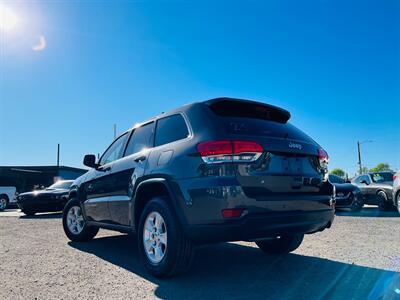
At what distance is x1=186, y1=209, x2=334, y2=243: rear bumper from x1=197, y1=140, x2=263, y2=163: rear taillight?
21.2 inches

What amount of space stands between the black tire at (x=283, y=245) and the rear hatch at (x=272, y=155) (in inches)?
36.3

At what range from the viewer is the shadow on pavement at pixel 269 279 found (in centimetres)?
305

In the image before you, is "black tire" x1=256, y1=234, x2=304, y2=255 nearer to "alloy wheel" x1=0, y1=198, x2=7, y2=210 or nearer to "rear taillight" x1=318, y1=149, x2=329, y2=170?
"rear taillight" x1=318, y1=149, x2=329, y2=170

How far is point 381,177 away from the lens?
12.7 m

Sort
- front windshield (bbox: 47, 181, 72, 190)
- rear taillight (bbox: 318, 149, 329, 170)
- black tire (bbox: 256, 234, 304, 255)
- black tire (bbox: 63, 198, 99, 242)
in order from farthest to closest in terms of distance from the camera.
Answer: front windshield (bbox: 47, 181, 72, 190), black tire (bbox: 63, 198, 99, 242), black tire (bbox: 256, 234, 304, 255), rear taillight (bbox: 318, 149, 329, 170)

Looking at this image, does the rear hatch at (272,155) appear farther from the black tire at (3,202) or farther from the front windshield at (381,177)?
the black tire at (3,202)

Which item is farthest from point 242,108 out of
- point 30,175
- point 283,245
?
point 30,175

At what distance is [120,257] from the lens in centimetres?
474

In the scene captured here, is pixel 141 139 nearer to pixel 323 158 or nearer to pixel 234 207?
pixel 234 207

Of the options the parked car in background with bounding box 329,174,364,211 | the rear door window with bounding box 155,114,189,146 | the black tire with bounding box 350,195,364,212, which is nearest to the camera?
the rear door window with bounding box 155,114,189,146

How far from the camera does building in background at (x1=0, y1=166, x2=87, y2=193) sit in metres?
36.5

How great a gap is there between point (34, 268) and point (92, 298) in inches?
59.1

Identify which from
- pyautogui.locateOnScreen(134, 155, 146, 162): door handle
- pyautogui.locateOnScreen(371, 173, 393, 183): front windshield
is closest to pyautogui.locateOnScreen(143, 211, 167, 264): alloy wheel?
pyautogui.locateOnScreen(134, 155, 146, 162): door handle

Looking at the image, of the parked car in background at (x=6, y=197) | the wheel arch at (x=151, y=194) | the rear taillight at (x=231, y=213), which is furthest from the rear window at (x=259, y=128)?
the parked car in background at (x=6, y=197)
